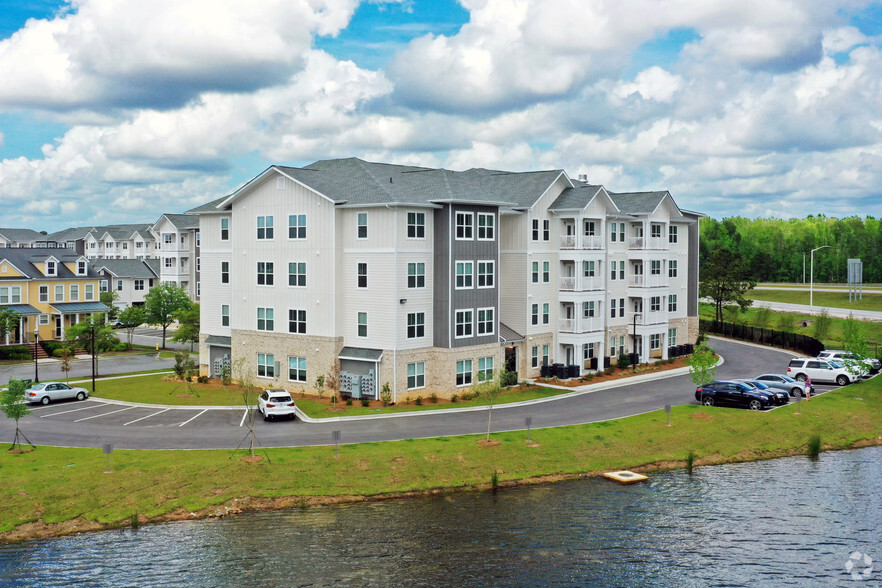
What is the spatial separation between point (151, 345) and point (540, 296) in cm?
4329

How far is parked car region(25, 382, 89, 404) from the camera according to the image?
4338cm

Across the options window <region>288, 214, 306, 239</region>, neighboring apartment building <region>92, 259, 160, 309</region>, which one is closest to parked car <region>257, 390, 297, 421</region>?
window <region>288, 214, 306, 239</region>

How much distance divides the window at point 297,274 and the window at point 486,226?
11.1 meters

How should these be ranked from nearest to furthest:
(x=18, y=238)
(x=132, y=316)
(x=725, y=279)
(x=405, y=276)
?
(x=405, y=276)
(x=132, y=316)
(x=725, y=279)
(x=18, y=238)

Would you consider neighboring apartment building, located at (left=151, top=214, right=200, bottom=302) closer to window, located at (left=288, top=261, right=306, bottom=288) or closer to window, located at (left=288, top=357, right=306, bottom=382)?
window, located at (left=288, top=261, right=306, bottom=288)

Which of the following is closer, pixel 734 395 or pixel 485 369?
pixel 734 395

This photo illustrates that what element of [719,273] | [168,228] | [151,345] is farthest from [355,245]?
[168,228]

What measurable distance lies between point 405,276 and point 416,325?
9.85 ft

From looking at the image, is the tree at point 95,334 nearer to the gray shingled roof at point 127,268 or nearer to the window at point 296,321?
the window at point 296,321

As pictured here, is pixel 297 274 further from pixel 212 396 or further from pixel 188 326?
pixel 188 326

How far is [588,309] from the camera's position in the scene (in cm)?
5512

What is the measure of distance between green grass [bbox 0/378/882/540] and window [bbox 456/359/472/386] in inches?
381

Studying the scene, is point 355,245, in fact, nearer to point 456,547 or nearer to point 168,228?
point 456,547

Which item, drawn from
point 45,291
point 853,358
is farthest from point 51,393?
point 853,358
